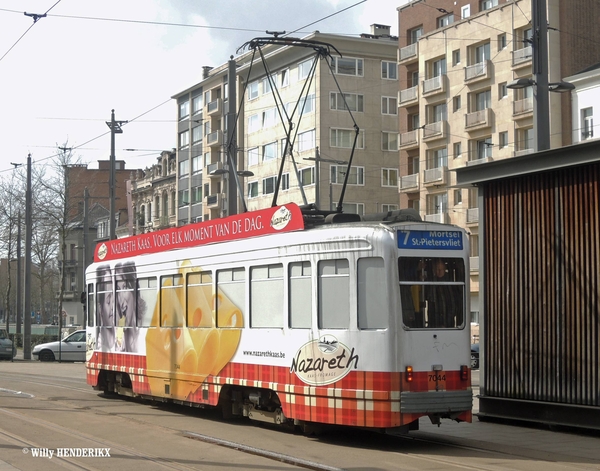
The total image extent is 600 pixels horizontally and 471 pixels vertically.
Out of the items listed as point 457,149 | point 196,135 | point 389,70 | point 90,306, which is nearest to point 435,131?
point 457,149

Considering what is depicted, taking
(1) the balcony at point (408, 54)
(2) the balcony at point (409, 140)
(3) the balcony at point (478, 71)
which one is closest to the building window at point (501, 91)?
(3) the balcony at point (478, 71)

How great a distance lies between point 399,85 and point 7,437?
1999 inches

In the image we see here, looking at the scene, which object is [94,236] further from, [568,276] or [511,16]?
[568,276]

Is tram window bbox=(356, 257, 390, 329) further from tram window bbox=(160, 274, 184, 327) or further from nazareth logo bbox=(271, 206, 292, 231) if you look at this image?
tram window bbox=(160, 274, 184, 327)

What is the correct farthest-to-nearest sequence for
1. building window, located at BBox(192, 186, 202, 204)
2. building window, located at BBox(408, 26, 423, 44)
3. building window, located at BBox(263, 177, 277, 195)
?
building window, located at BBox(192, 186, 202, 204) < building window, located at BBox(263, 177, 277, 195) < building window, located at BBox(408, 26, 423, 44)

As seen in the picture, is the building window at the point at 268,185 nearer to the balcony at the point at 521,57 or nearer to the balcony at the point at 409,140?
the balcony at the point at 409,140

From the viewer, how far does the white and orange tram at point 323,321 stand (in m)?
12.3

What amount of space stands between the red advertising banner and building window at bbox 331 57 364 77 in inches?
1780

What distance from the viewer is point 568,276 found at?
45.1 feet

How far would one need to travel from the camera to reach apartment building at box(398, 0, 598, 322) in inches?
1935

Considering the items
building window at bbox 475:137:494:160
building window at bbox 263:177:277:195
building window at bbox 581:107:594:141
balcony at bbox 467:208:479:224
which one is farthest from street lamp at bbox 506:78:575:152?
building window at bbox 263:177:277:195

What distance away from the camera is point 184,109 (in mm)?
81312

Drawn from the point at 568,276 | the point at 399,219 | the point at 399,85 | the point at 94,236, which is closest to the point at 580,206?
the point at 568,276

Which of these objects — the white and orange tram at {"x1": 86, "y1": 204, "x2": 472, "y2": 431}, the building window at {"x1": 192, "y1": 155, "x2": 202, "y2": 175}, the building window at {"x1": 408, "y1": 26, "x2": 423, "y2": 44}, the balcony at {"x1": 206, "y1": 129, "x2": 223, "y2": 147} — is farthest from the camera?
the building window at {"x1": 192, "y1": 155, "x2": 202, "y2": 175}
